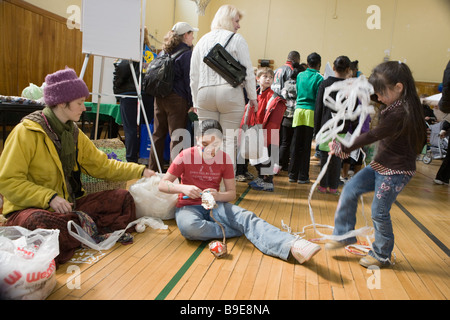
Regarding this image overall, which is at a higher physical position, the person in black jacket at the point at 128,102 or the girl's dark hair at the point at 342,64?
the girl's dark hair at the point at 342,64

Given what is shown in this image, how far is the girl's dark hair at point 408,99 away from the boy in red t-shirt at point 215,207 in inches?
31.9

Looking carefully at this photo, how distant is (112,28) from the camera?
2.66 m

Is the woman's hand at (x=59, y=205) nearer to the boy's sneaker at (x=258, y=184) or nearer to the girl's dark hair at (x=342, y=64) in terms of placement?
the boy's sneaker at (x=258, y=184)

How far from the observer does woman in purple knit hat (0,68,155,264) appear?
1600 mm

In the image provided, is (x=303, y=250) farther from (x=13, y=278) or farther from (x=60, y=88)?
(x=60, y=88)

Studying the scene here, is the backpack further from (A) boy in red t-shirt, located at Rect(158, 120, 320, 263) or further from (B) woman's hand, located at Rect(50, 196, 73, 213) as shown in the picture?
(B) woman's hand, located at Rect(50, 196, 73, 213)

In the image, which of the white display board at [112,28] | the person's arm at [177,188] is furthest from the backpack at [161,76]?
the person's arm at [177,188]

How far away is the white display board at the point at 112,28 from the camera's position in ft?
8.46

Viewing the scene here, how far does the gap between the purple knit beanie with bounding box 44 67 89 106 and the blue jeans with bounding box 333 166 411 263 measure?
163 cm

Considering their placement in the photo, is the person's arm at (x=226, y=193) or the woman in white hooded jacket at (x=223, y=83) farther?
the woman in white hooded jacket at (x=223, y=83)

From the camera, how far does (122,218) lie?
2057 millimetres

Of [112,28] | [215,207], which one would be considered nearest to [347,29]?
[112,28]

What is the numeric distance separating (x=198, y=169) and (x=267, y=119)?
135 cm
